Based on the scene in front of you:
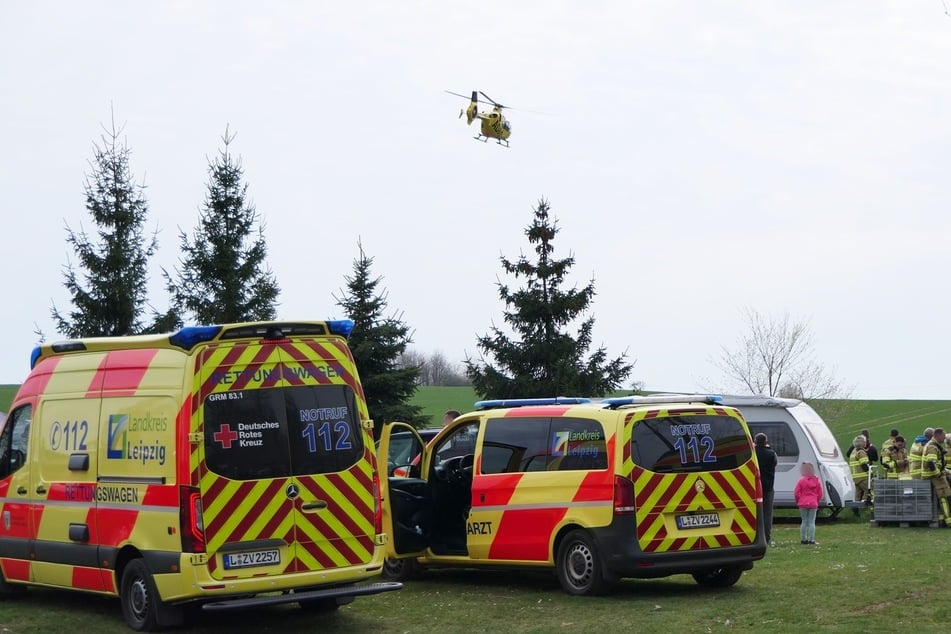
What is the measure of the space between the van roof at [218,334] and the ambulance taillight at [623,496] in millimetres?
3054

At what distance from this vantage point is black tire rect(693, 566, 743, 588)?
13438 mm

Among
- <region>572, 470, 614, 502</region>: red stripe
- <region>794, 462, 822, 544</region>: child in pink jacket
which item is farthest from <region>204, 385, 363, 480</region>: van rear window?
<region>794, 462, 822, 544</region>: child in pink jacket

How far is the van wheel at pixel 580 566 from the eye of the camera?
12.6 m

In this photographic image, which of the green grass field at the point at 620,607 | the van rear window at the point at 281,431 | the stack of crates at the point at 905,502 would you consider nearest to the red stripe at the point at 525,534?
the green grass field at the point at 620,607

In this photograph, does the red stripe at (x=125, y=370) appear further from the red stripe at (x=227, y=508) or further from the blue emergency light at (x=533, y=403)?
the blue emergency light at (x=533, y=403)

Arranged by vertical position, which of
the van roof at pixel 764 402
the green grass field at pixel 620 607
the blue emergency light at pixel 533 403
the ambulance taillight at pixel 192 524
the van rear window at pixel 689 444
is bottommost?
the green grass field at pixel 620 607

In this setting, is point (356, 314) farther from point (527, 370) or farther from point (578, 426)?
point (578, 426)

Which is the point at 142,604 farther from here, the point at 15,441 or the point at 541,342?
the point at 541,342

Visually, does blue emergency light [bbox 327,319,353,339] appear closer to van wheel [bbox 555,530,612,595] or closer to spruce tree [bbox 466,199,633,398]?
van wheel [bbox 555,530,612,595]

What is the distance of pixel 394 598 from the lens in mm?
13500

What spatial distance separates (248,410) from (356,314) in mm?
19500

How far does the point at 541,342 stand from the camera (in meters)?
33.2

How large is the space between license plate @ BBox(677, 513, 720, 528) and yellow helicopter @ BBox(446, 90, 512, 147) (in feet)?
95.6

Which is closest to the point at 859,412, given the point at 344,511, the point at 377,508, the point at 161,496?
the point at 377,508
